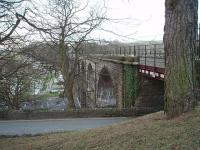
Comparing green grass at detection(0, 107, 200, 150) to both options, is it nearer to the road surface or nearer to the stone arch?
the road surface

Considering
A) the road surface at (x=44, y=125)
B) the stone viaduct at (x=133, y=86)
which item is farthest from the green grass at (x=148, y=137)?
the stone viaduct at (x=133, y=86)

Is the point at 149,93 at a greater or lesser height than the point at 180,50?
lesser

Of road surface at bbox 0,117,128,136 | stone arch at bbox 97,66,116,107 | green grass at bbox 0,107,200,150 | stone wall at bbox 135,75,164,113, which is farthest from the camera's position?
stone arch at bbox 97,66,116,107

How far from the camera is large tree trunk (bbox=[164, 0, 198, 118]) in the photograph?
9.49m

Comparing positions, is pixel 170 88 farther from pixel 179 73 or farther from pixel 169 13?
pixel 169 13

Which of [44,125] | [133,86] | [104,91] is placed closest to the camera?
[44,125]

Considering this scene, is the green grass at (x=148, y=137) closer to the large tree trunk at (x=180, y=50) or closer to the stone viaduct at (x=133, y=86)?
the large tree trunk at (x=180, y=50)

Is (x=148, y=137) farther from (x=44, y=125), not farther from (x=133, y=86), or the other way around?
(x=133, y=86)

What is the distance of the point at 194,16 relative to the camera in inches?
377

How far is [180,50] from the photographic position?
955cm

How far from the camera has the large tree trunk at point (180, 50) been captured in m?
9.49

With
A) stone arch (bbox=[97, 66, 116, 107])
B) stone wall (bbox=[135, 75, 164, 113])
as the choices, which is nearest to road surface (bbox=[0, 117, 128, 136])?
stone wall (bbox=[135, 75, 164, 113])

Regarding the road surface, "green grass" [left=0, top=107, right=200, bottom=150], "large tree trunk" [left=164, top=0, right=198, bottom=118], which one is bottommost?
the road surface

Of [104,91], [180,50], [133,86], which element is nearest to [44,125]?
[133,86]
